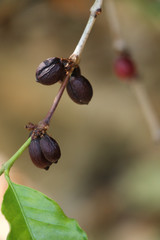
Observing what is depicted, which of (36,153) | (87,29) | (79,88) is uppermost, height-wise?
(87,29)

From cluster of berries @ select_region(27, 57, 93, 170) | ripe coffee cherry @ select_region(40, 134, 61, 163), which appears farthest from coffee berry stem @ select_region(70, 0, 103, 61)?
ripe coffee cherry @ select_region(40, 134, 61, 163)

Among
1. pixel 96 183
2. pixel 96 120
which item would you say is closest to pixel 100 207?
pixel 96 183

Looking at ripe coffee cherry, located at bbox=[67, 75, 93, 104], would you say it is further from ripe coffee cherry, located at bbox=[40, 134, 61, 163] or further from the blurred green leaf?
the blurred green leaf

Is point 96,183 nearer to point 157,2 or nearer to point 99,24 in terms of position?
A: point 99,24

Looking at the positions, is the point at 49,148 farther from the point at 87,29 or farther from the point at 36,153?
the point at 87,29

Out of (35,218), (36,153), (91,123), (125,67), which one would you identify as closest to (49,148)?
(36,153)
